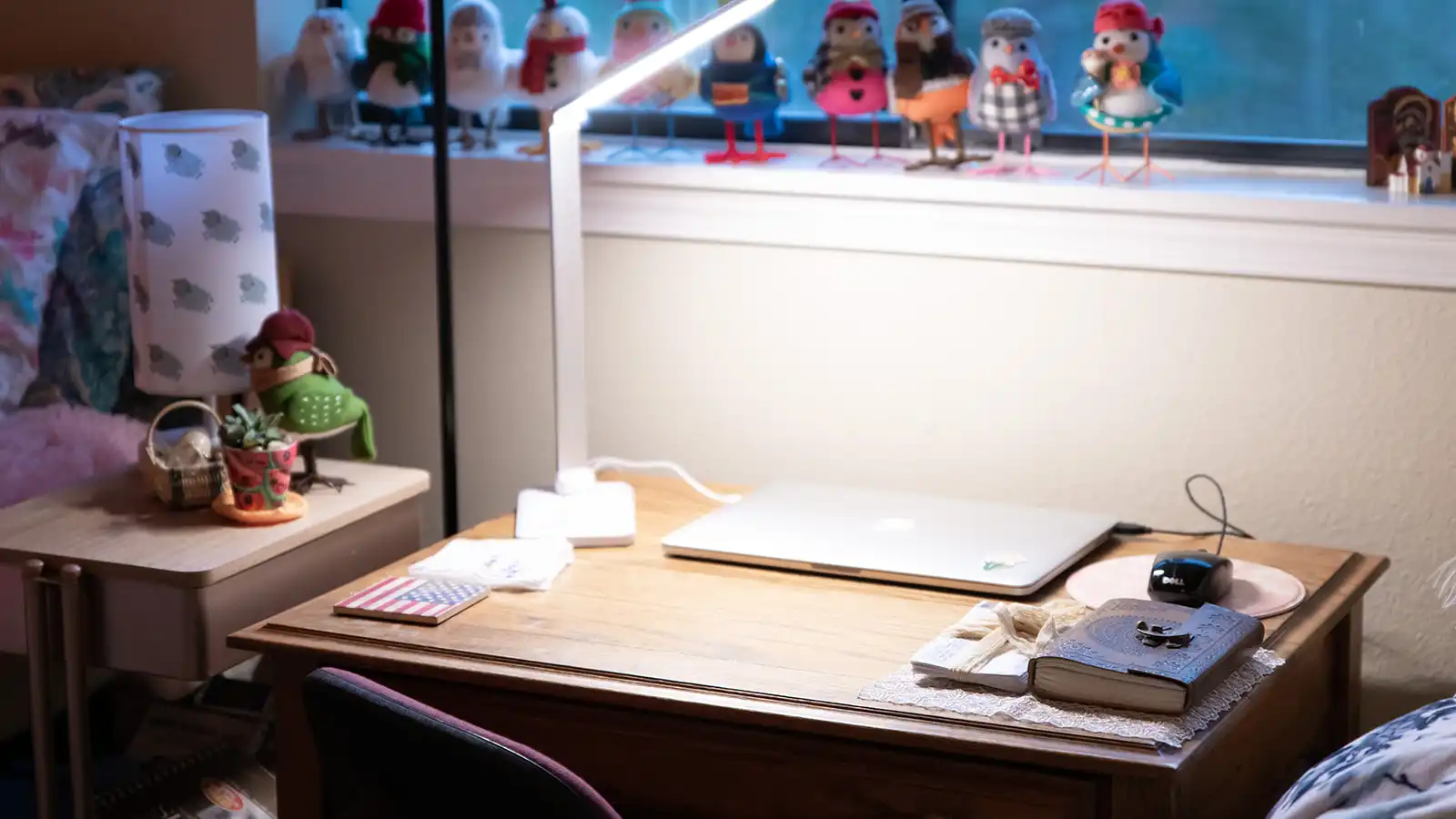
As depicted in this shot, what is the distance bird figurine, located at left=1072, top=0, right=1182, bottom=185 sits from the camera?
6.03ft

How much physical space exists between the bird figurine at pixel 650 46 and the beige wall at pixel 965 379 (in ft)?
0.62

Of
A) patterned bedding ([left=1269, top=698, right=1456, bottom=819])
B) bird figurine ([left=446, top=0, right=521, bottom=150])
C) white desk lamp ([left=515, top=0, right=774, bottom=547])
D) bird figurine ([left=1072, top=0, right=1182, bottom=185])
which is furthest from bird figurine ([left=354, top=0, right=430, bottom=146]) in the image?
patterned bedding ([left=1269, top=698, right=1456, bottom=819])

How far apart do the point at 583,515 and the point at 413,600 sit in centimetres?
26

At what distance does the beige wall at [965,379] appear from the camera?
5.97 ft

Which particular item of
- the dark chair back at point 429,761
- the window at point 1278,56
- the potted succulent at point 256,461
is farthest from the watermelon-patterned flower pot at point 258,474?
the window at point 1278,56

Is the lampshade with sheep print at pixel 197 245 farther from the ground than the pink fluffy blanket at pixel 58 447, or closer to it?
farther from the ground

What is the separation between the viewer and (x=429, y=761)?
1.19 m

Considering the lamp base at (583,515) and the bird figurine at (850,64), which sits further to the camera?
the bird figurine at (850,64)

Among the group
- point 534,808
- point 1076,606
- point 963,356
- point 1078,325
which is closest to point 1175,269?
point 1078,325

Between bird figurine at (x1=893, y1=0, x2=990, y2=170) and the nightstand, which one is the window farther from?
the nightstand

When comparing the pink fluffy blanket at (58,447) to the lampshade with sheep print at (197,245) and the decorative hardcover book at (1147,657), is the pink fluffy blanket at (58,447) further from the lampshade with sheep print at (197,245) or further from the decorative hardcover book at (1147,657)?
the decorative hardcover book at (1147,657)

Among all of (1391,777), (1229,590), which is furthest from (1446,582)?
(1391,777)

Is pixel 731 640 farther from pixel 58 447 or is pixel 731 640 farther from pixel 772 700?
pixel 58 447

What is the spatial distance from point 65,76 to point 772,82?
0.96m
